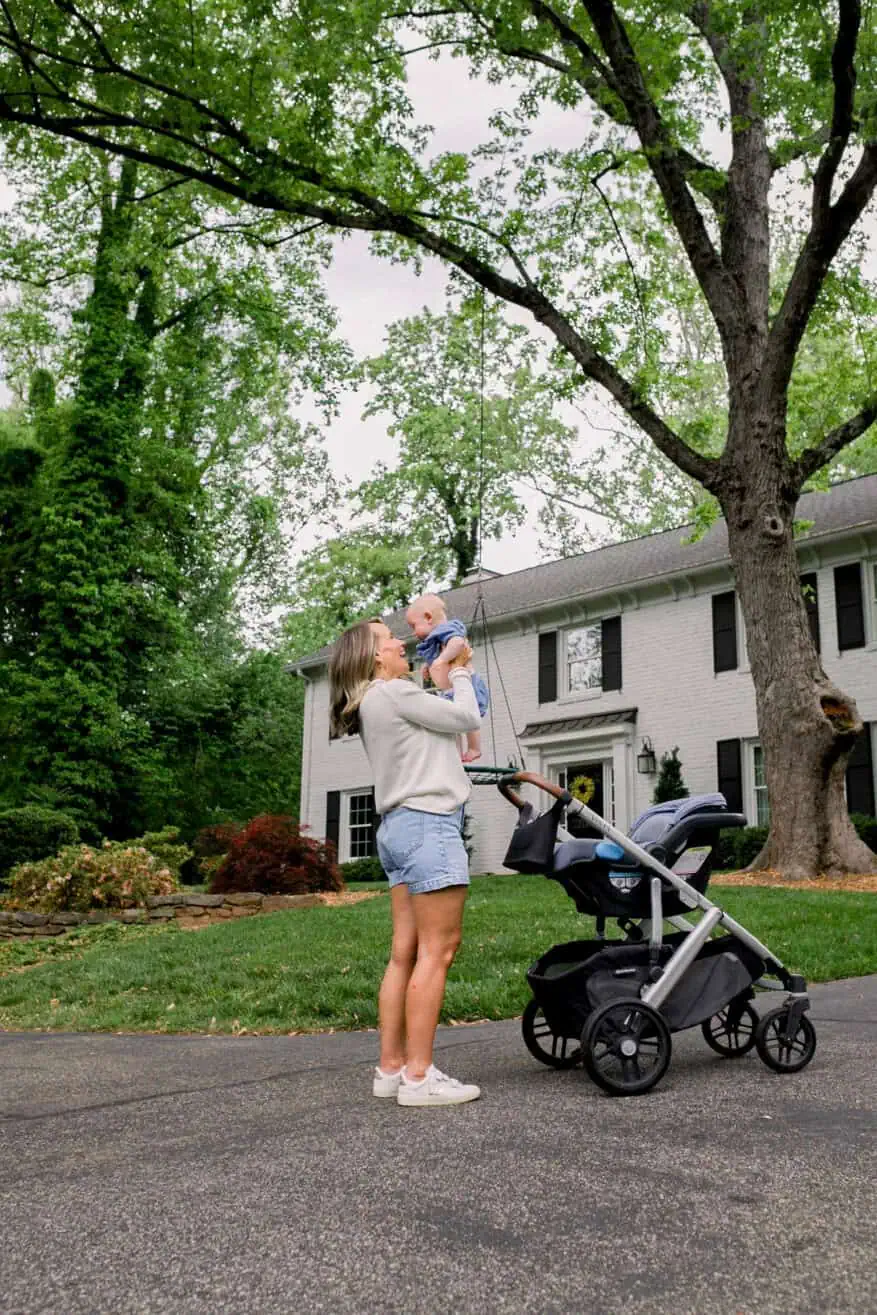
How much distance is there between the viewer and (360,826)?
24.5 meters

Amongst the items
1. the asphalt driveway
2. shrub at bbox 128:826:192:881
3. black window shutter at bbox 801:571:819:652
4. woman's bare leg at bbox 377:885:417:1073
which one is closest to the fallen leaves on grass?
black window shutter at bbox 801:571:819:652

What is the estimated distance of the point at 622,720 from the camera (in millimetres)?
19953

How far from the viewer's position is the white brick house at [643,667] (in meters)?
17.7

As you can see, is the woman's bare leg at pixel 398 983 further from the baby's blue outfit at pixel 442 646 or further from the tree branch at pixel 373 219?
the tree branch at pixel 373 219

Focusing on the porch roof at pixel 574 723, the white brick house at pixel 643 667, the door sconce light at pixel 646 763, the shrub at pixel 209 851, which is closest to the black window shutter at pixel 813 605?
the white brick house at pixel 643 667

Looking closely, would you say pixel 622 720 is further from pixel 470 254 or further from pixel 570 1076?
pixel 570 1076

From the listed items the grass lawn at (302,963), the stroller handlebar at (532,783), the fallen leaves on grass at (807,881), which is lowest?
the grass lawn at (302,963)

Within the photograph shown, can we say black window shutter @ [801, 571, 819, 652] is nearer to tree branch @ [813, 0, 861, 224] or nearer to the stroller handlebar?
tree branch @ [813, 0, 861, 224]

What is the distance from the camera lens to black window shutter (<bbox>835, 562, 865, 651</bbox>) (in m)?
17.5

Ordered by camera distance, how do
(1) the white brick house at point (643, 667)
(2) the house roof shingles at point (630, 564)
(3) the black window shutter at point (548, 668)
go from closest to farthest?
(1) the white brick house at point (643, 667), (2) the house roof shingles at point (630, 564), (3) the black window shutter at point (548, 668)

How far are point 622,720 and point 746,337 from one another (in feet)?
27.4

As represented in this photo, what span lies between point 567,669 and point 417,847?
60.3ft

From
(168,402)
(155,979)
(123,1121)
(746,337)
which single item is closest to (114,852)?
(155,979)

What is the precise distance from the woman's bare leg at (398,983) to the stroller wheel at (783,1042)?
124 cm
